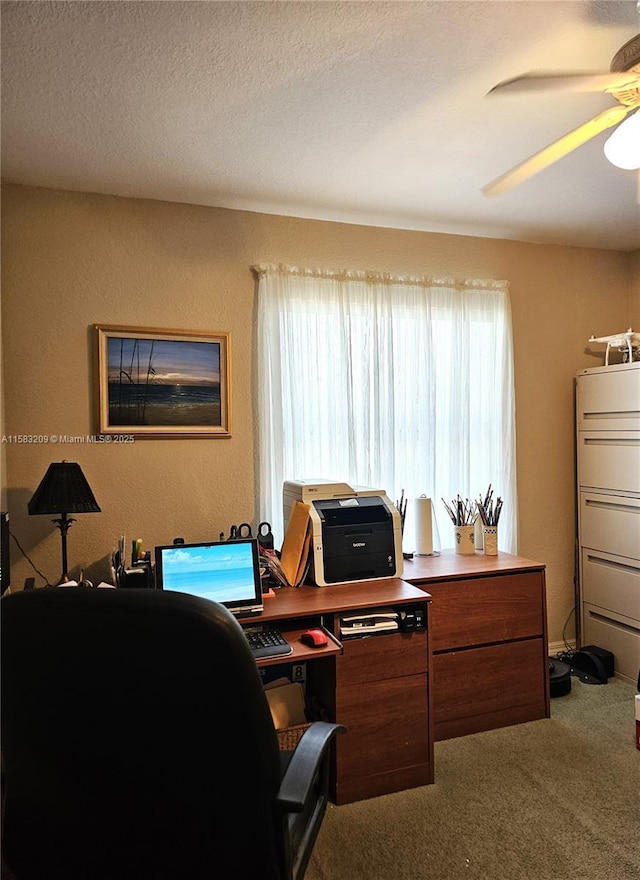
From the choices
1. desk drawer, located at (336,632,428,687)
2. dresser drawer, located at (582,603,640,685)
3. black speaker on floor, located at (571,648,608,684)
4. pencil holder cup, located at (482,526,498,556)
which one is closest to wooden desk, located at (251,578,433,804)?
desk drawer, located at (336,632,428,687)

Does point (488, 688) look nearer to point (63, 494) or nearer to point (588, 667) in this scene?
point (588, 667)

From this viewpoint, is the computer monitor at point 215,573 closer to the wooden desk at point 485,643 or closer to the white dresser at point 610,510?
the wooden desk at point 485,643

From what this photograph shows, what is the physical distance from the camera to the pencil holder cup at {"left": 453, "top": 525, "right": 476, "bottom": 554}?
112 inches

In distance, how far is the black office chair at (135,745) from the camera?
0.97 metres

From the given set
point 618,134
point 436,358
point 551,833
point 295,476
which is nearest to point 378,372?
point 436,358

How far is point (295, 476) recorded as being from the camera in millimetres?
2834

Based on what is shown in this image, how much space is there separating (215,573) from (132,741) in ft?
3.57

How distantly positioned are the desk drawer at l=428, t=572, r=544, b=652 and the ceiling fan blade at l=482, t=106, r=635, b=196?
1616mm

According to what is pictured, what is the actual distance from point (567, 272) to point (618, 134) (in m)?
2.01

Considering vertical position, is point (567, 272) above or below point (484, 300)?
above

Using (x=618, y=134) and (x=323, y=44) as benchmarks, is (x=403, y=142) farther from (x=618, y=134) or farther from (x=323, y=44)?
(x=618, y=134)

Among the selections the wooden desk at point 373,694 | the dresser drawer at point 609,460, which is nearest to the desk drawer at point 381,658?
the wooden desk at point 373,694

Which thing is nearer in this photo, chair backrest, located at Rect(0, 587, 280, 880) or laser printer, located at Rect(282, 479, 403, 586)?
chair backrest, located at Rect(0, 587, 280, 880)

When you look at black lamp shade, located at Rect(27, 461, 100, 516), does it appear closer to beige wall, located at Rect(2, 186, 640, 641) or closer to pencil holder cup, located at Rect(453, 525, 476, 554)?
beige wall, located at Rect(2, 186, 640, 641)
